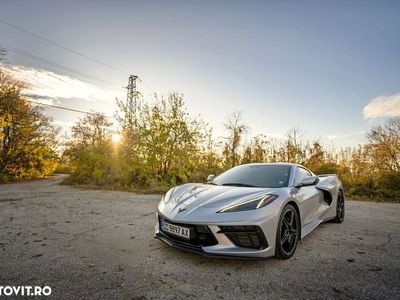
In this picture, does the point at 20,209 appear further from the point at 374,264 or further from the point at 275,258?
the point at 374,264

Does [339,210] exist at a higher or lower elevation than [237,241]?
lower

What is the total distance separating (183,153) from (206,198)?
30.5ft

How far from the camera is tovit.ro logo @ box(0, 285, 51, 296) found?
1.90m

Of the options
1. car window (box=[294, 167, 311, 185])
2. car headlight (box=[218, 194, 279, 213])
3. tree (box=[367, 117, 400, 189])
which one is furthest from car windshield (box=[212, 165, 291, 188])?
tree (box=[367, 117, 400, 189])

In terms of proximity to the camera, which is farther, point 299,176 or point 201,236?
point 299,176

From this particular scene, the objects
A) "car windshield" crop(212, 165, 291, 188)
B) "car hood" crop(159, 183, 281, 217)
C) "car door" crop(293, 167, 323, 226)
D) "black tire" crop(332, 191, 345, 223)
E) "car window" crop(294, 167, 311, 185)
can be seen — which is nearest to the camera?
"car hood" crop(159, 183, 281, 217)

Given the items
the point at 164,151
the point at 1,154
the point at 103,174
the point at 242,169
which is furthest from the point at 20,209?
the point at 1,154

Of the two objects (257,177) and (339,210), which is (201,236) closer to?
(257,177)

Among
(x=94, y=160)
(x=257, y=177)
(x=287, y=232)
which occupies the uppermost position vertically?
(x=94, y=160)

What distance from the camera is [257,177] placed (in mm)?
3576

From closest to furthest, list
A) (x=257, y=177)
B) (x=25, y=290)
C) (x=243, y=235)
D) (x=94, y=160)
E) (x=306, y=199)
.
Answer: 1. (x=25, y=290)
2. (x=243, y=235)
3. (x=306, y=199)
4. (x=257, y=177)
5. (x=94, y=160)

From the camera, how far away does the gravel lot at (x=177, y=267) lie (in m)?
1.98

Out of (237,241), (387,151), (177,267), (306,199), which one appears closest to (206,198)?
(237,241)

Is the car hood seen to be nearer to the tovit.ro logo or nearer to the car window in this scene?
the car window
